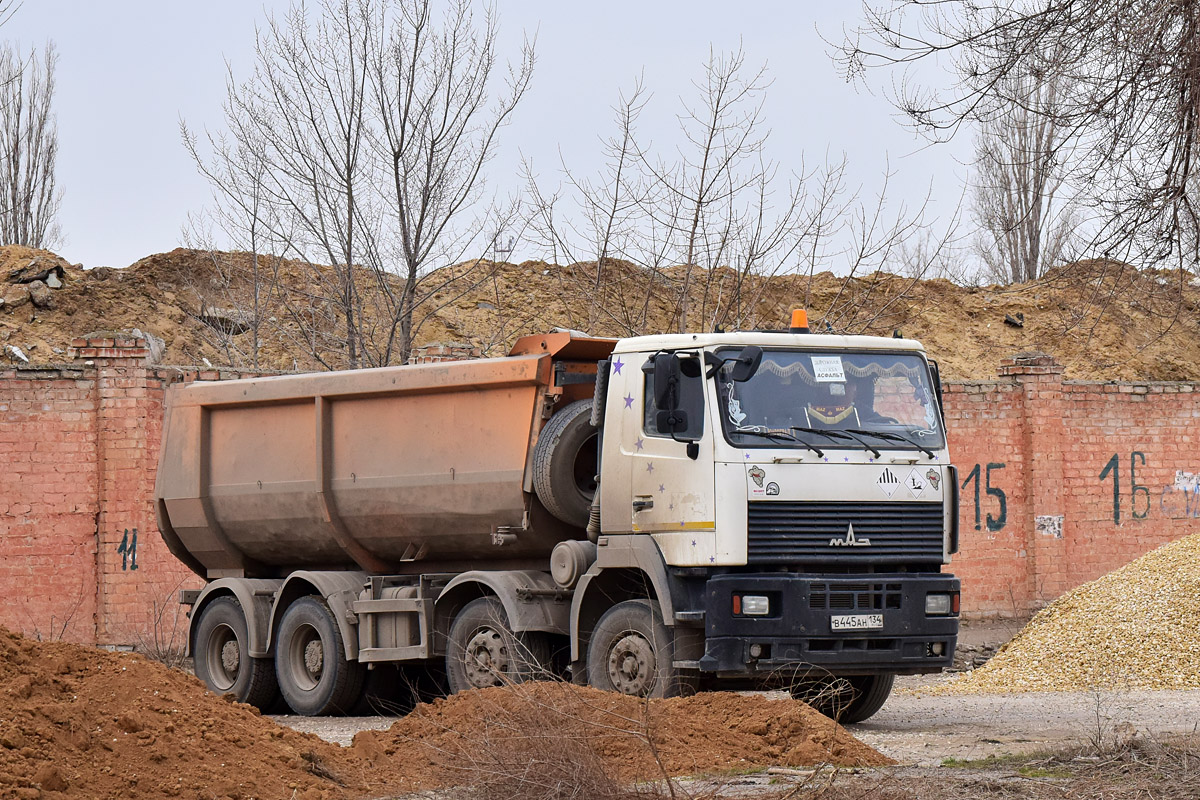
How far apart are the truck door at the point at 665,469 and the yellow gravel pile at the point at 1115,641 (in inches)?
233

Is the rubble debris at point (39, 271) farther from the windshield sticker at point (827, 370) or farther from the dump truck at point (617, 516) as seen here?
the windshield sticker at point (827, 370)

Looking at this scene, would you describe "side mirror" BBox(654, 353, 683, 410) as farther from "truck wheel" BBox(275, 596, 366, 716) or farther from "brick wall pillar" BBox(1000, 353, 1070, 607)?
"brick wall pillar" BBox(1000, 353, 1070, 607)

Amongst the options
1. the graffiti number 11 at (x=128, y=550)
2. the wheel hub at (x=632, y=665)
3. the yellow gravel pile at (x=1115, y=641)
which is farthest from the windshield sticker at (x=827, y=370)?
the graffiti number 11 at (x=128, y=550)

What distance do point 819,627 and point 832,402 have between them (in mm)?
1536

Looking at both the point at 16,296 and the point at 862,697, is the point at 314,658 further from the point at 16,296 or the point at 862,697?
the point at 16,296

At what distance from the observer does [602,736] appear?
735 centimetres

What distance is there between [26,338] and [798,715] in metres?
21.7

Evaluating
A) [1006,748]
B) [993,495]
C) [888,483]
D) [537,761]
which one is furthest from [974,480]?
[537,761]

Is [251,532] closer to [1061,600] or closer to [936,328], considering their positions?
[1061,600]

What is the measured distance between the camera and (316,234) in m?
17.9

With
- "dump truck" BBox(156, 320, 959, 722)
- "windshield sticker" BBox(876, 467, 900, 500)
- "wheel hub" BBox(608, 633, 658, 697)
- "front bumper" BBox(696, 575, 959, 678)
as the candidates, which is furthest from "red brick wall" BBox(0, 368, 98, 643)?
"windshield sticker" BBox(876, 467, 900, 500)

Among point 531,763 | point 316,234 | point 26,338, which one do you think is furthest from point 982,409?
point 26,338

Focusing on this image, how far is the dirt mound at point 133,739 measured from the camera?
6.59 meters

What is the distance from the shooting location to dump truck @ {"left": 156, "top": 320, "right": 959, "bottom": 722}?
377 inches
